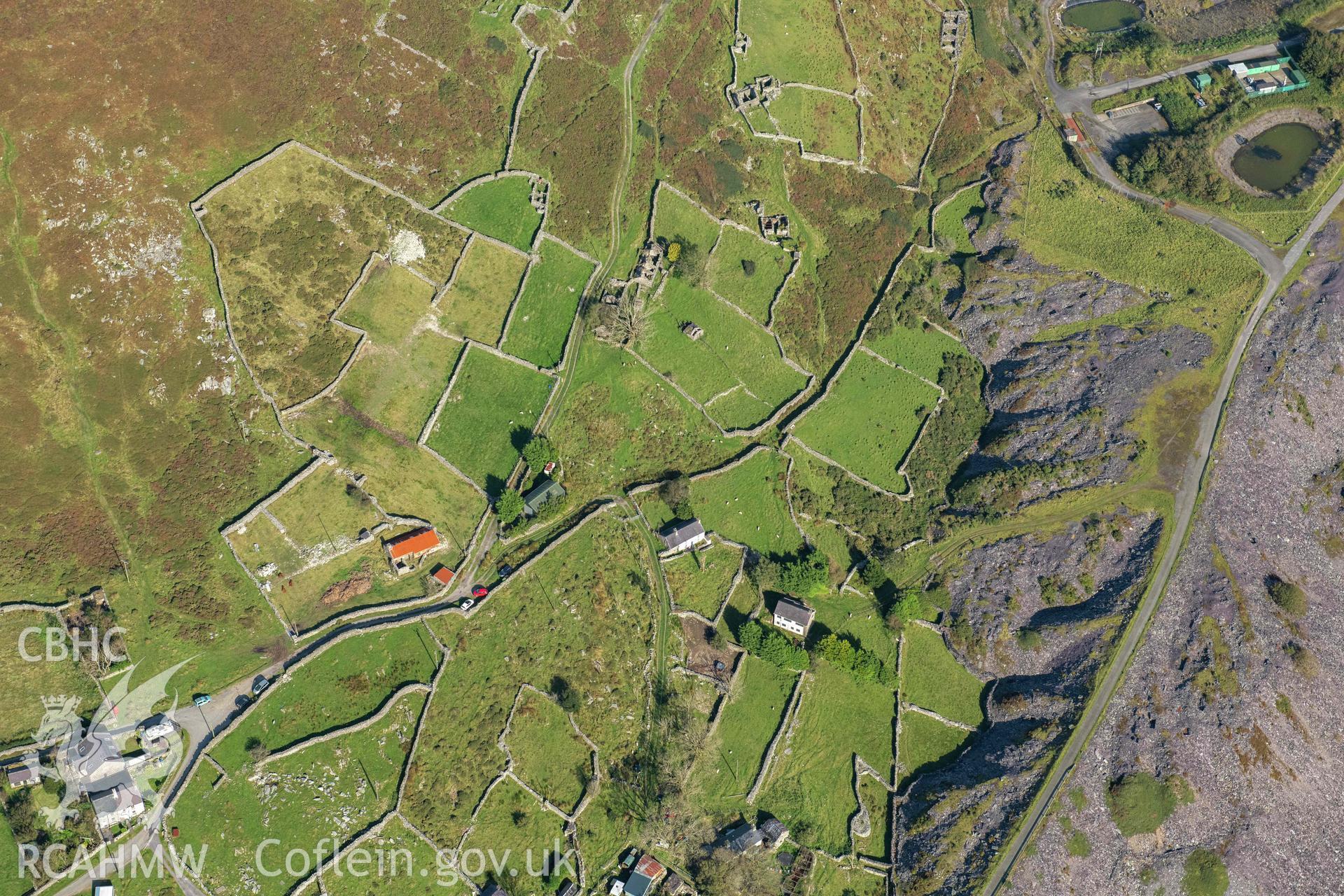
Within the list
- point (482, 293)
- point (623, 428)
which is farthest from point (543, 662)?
point (482, 293)

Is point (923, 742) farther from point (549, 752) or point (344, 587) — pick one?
point (344, 587)

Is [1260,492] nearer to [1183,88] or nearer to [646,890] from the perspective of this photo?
[1183,88]

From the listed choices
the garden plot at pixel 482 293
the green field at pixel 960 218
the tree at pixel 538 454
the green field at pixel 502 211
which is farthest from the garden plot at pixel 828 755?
the green field at pixel 960 218

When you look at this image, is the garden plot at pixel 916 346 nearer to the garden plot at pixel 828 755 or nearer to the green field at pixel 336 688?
the garden plot at pixel 828 755

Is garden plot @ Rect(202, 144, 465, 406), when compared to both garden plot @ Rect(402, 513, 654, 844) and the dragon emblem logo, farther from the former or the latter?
garden plot @ Rect(402, 513, 654, 844)

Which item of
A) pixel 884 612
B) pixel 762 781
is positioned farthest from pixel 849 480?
pixel 762 781
